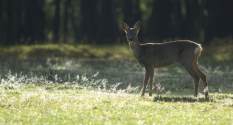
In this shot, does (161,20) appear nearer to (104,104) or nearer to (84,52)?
(84,52)

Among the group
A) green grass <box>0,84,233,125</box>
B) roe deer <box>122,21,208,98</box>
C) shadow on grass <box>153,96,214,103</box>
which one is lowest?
shadow on grass <box>153,96,214,103</box>

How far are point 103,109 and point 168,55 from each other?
474 cm

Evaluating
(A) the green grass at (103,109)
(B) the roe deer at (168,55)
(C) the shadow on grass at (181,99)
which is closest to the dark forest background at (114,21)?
(B) the roe deer at (168,55)

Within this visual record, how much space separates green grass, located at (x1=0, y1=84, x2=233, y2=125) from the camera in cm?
1513

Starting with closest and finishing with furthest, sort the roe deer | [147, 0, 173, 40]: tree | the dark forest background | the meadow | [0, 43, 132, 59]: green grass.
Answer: the meadow, the roe deer, [0, 43, 132, 59]: green grass, the dark forest background, [147, 0, 173, 40]: tree

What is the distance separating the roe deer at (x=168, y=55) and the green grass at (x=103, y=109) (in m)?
1.15

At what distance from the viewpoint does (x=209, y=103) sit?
18312 millimetres

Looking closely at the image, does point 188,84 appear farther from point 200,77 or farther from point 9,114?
point 9,114

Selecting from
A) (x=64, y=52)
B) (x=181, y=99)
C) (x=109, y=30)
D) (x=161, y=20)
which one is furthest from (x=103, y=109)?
(x=161, y=20)

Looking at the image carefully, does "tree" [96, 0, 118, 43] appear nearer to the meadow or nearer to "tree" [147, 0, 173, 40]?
"tree" [147, 0, 173, 40]

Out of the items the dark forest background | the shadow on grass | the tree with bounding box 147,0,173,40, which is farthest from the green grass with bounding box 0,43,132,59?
the shadow on grass

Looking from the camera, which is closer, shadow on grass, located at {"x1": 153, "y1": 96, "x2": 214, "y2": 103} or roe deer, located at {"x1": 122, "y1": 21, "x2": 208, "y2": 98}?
shadow on grass, located at {"x1": 153, "y1": 96, "x2": 214, "y2": 103}

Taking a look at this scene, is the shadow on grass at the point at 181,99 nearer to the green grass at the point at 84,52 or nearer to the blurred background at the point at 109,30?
the blurred background at the point at 109,30

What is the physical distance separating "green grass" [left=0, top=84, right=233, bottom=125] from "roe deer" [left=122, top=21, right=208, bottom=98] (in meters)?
1.15
